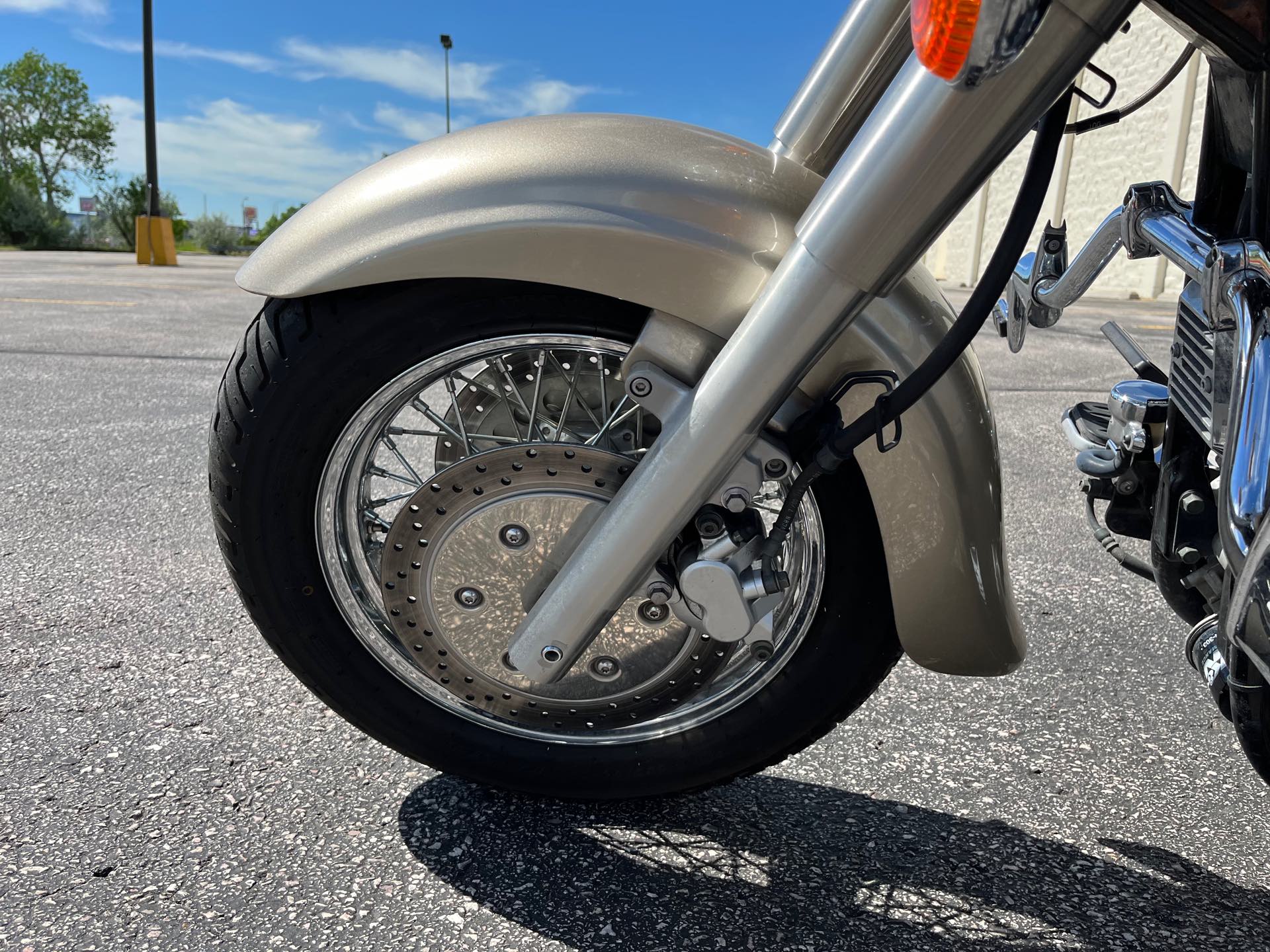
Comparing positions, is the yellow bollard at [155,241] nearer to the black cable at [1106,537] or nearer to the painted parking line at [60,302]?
the painted parking line at [60,302]

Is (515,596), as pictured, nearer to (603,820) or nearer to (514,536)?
(514,536)

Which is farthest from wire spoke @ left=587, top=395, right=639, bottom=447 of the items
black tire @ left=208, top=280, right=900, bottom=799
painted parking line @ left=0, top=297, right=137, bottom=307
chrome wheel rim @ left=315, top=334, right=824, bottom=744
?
painted parking line @ left=0, top=297, right=137, bottom=307

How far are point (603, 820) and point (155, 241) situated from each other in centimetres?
1825

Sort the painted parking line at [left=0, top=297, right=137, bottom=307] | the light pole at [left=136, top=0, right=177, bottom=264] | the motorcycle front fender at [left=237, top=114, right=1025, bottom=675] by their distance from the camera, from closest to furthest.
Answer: the motorcycle front fender at [left=237, top=114, right=1025, bottom=675], the painted parking line at [left=0, top=297, right=137, bottom=307], the light pole at [left=136, top=0, right=177, bottom=264]

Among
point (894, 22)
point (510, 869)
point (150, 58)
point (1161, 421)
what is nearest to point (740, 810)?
point (510, 869)

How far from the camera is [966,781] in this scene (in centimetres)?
165

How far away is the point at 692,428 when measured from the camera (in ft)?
3.85

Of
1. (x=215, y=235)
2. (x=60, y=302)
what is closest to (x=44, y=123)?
(x=215, y=235)

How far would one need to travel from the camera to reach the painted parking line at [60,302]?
855 cm

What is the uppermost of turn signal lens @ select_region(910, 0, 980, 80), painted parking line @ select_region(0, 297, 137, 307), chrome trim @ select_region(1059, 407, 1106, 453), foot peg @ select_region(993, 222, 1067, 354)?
turn signal lens @ select_region(910, 0, 980, 80)

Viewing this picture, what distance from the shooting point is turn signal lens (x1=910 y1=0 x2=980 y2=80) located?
2.84ft

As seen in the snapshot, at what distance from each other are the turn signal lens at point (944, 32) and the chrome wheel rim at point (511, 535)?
1.68 feet

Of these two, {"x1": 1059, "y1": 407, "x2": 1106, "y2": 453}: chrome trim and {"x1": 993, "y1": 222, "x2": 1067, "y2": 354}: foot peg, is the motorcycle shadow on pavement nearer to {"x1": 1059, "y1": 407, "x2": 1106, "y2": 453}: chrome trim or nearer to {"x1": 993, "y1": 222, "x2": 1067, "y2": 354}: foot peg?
{"x1": 1059, "y1": 407, "x2": 1106, "y2": 453}: chrome trim

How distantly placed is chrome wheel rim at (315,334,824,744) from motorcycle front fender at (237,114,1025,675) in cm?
12
